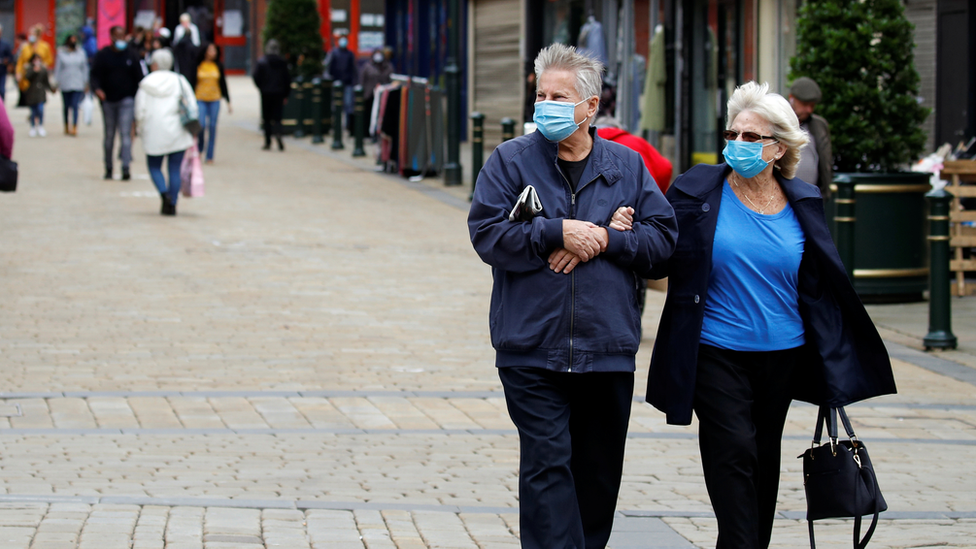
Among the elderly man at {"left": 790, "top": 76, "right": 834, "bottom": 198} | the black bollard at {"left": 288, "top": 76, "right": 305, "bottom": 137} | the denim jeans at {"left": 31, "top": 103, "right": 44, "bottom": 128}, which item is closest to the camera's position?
the elderly man at {"left": 790, "top": 76, "right": 834, "bottom": 198}

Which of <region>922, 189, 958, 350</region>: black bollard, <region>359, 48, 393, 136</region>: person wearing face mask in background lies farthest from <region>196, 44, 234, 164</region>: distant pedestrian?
<region>922, 189, 958, 350</region>: black bollard

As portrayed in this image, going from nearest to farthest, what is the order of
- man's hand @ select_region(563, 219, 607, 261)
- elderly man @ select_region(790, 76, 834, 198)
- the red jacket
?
1. man's hand @ select_region(563, 219, 607, 261)
2. the red jacket
3. elderly man @ select_region(790, 76, 834, 198)

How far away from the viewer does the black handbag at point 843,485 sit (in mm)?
3916

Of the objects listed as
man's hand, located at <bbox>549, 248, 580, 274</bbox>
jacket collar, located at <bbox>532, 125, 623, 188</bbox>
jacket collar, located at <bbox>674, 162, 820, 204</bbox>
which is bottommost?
man's hand, located at <bbox>549, 248, 580, 274</bbox>

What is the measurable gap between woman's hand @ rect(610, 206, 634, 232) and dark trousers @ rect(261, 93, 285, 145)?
801 inches

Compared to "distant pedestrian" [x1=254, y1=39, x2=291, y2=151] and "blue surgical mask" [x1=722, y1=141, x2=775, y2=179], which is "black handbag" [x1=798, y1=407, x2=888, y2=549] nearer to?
"blue surgical mask" [x1=722, y1=141, x2=775, y2=179]

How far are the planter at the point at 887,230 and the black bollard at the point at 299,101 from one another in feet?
60.9

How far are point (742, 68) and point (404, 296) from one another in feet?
22.7

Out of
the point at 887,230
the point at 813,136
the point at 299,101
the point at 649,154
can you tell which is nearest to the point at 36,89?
the point at 299,101

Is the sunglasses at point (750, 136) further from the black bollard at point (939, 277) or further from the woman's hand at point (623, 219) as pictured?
the black bollard at point (939, 277)

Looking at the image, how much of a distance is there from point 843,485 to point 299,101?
24.4 metres

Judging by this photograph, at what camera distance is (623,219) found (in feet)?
12.8

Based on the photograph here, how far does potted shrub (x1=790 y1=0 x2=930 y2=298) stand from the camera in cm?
1007

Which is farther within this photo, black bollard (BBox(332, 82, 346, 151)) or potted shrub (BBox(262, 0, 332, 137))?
potted shrub (BBox(262, 0, 332, 137))
